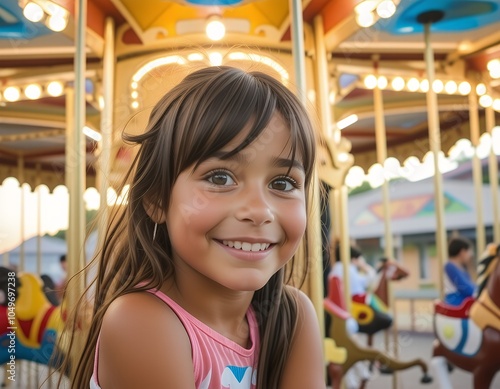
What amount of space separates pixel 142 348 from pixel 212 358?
9cm

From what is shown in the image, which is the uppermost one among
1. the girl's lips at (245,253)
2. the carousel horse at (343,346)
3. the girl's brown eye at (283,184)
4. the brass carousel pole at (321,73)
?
the brass carousel pole at (321,73)

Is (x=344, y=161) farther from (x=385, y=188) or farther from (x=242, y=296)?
(x=385, y=188)

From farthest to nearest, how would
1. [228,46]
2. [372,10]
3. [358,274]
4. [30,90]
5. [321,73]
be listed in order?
[358,274] → [30,90] → [321,73] → [372,10] → [228,46]

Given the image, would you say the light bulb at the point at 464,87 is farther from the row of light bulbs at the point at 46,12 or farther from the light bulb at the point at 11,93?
the light bulb at the point at 11,93

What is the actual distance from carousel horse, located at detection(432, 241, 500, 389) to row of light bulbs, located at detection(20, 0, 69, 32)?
6.13 feet

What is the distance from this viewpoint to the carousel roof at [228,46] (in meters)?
2.14

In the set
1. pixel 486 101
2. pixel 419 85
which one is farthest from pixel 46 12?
pixel 486 101

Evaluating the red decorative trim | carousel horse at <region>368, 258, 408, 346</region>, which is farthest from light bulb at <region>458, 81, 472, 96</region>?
the red decorative trim

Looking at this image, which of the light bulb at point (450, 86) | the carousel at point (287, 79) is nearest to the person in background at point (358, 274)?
the carousel at point (287, 79)

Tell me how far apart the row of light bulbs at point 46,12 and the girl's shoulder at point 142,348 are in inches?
61.2

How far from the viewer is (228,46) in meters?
1.85

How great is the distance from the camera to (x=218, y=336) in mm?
634

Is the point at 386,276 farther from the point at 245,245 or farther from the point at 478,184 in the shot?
the point at 245,245

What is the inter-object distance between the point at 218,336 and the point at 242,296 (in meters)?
0.06
